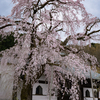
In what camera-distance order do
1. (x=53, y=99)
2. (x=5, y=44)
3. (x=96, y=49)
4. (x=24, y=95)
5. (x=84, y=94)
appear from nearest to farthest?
(x=24, y=95) < (x=53, y=99) < (x=84, y=94) < (x=5, y=44) < (x=96, y=49)

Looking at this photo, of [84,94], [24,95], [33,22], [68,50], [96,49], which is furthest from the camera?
[96,49]

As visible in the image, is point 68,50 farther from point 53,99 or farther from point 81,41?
point 53,99

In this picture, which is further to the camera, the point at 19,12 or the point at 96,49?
the point at 96,49

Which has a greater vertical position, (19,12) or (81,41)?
(19,12)

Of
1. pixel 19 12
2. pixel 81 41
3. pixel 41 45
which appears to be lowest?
pixel 41 45

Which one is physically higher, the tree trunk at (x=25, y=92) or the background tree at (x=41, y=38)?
the background tree at (x=41, y=38)

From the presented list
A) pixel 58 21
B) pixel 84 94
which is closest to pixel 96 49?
pixel 84 94

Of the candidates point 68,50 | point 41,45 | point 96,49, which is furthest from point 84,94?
Answer: point 96,49

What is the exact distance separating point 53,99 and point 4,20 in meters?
6.01

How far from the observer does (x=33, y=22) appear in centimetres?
626

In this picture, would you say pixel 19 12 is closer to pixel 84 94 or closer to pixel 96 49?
pixel 84 94

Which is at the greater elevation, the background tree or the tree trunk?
the background tree

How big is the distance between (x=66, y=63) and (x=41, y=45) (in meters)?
1.53

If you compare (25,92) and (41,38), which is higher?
(41,38)
